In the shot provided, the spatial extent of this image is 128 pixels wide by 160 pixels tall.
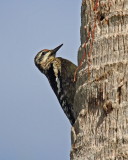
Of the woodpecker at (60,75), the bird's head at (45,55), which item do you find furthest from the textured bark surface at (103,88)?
the bird's head at (45,55)

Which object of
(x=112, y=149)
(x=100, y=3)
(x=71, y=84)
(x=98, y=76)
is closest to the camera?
(x=112, y=149)

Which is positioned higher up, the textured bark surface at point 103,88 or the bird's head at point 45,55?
the textured bark surface at point 103,88

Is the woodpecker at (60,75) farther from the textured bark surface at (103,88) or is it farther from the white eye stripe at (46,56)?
the textured bark surface at (103,88)

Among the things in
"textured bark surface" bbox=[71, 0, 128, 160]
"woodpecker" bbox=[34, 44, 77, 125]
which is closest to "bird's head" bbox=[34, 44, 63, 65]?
"woodpecker" bbox=[34, 44, 77, 125]

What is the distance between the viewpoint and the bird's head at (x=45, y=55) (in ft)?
32.0

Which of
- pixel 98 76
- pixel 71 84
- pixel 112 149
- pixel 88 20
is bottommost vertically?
pixel 71 84

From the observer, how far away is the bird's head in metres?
9.74

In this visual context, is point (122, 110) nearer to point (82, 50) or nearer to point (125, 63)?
point (125, 63)

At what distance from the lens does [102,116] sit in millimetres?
5715

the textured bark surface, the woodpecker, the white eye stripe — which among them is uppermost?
the textured bark surface

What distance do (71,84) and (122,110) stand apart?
345cm

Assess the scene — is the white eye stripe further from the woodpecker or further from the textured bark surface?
the textured bark surface

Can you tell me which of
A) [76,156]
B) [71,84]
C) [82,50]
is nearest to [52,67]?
[71,84]

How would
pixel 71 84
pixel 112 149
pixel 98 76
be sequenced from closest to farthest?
pixel 112 149, pixel 98 76, pixel 71 84
